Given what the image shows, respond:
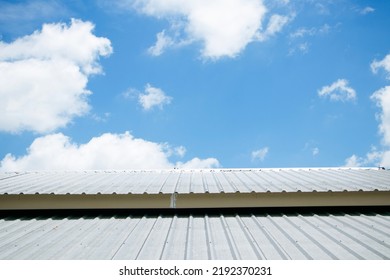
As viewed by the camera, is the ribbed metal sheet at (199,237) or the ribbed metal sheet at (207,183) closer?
the ribbed metal sheet at (199,237)

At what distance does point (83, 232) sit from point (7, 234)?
50.5 inches

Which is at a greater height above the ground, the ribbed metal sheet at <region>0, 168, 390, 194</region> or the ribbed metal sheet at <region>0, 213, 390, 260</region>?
the ribbed metal sheet at <region>0, 168, 390, 194</region>

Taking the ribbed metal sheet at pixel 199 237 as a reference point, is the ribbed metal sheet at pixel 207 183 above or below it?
above

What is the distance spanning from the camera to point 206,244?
4199 millimetres

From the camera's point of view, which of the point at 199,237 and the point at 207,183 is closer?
the point at 199,237

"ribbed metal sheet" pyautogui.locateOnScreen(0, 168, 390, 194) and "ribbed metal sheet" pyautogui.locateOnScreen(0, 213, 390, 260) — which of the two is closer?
"ribbed metal sheet" pyautogui.locateOnScreen(0, 213, 390, 260)

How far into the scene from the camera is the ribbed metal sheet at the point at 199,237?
12.9ft

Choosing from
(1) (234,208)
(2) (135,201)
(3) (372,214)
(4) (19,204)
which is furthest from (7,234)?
(3) (372,214)

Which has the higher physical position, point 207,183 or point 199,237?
point 207,183

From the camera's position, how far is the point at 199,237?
4477 mm

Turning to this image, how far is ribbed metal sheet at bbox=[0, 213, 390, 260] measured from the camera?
3.92 metres
